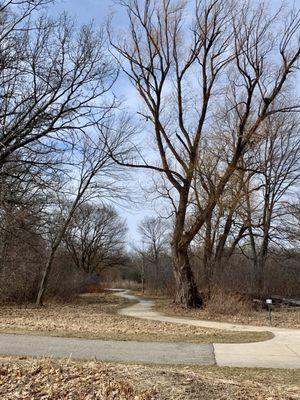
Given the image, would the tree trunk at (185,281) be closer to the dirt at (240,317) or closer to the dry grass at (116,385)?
the dirt at (240,317)

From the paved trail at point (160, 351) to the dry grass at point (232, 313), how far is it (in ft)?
23.6

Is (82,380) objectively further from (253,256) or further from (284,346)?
(253,256)

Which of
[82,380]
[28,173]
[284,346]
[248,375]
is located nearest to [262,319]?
[284,346]

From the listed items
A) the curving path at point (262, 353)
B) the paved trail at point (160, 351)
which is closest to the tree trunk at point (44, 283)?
the paved trail at point (160, 351)

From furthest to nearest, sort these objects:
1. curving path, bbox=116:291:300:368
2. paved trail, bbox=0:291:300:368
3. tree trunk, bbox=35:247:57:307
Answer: tree trunk, bbox=35:247:57:307
paved trail, bbox=0:291:300:368
curving path, bbox=116:291:300:368

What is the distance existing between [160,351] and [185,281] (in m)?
15.0

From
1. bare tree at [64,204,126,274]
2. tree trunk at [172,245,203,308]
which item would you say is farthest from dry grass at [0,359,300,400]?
bare tree at [64,204,126,274]

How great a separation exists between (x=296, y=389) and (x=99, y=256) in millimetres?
68873

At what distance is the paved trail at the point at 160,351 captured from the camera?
9750 mm

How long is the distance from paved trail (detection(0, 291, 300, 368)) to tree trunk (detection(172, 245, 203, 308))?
12744mm

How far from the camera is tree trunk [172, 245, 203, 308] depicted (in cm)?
2536

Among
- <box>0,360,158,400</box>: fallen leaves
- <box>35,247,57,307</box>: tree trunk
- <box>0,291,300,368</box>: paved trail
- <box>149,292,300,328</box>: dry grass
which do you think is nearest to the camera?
<box>0,360,158,400</box>: fallen leaves

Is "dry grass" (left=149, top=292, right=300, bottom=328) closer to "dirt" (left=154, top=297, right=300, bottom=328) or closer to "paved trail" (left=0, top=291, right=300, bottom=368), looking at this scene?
"dirt" (left=154, top=297, right=300, bottom=328)

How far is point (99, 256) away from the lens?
7488cm
